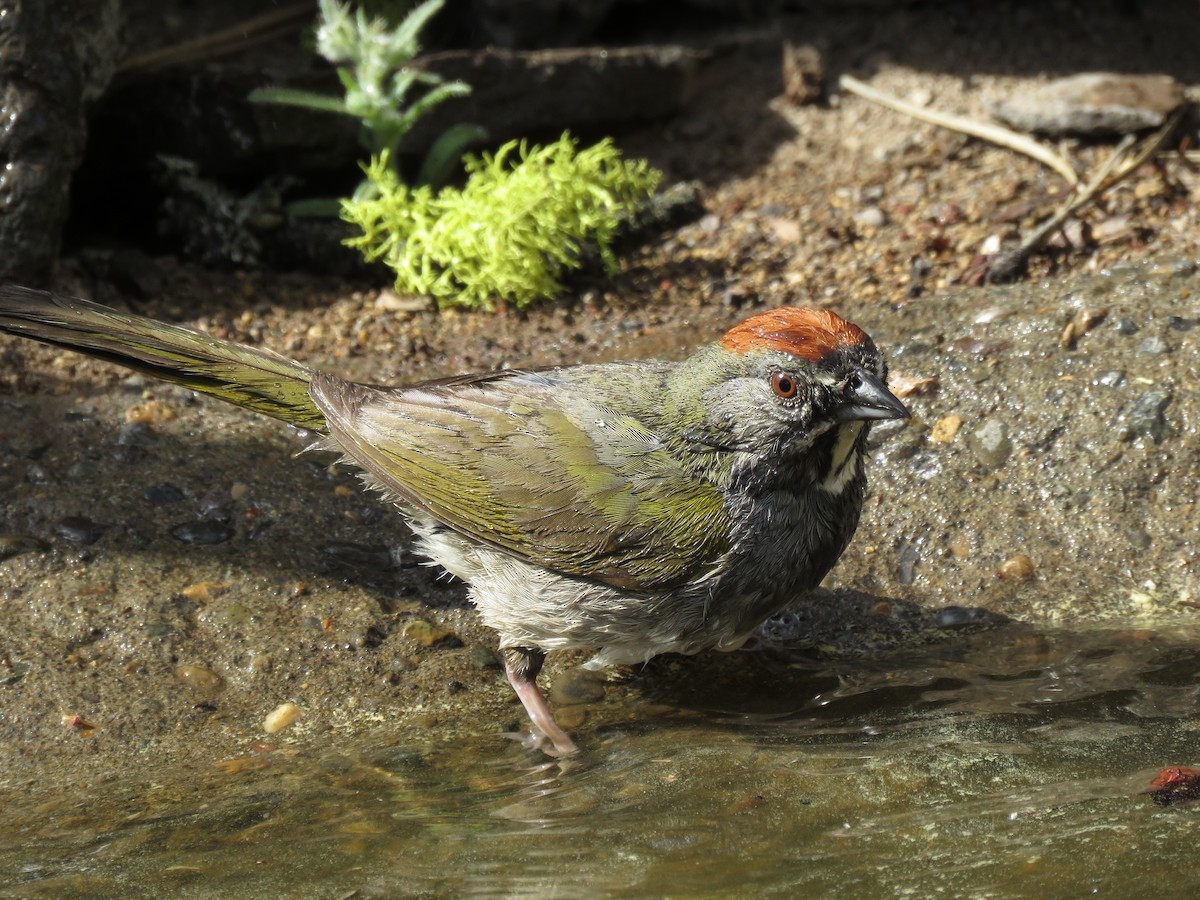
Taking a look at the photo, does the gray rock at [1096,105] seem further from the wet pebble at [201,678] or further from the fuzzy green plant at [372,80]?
the wet pebble at [201,678]

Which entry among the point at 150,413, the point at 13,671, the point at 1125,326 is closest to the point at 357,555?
the point at 150,413

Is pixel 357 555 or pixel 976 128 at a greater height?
pixel 976 128

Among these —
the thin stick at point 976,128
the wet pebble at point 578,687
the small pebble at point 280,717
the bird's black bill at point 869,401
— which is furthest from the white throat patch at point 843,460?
the thin stick at point 976,128

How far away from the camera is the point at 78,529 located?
440cm

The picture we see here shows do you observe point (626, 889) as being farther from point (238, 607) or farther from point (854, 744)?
point (238, 607)

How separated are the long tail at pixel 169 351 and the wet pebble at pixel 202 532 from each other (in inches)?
17.7

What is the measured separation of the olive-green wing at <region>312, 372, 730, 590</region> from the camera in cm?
391

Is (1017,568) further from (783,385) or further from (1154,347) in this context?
(783,385)

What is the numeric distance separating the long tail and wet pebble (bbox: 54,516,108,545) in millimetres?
585

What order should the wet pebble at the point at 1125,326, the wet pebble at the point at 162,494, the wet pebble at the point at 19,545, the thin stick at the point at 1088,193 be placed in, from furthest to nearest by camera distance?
the thin stick at the point at 1088,193 → the wet pebble at the point at 1125,326 → the wet pebble at the point at 162,494 → the wet pebble at the point at 19,545

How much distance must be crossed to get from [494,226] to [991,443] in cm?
225

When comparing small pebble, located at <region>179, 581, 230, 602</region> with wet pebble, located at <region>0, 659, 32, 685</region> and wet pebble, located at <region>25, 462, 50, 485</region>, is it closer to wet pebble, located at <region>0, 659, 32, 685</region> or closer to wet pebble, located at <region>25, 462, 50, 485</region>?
wet pebble, located at <region>0, 659, 32, 685</region>

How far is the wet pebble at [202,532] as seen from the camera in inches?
177

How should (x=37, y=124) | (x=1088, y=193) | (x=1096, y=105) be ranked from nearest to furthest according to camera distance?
1. (x=37, y=124)
2. (x=1088, y=193)
3. (x=1096, y=105)
